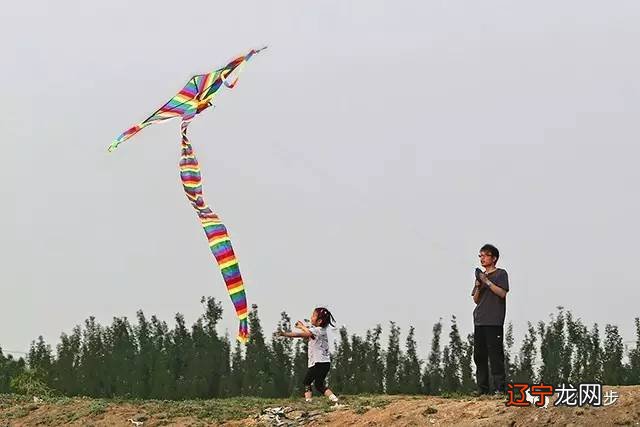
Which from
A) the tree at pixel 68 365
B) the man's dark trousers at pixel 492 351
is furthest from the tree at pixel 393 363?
the man's dark trousers at pixel 492 351

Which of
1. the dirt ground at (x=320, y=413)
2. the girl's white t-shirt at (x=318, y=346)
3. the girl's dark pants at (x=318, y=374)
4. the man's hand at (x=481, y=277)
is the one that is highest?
the man's hand at (x=481, y=277)

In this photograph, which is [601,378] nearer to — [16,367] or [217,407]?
[217,407]

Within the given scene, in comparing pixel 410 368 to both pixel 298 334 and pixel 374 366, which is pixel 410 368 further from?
pixel 298 334

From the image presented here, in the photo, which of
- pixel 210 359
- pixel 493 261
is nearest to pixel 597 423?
pixel 493 261

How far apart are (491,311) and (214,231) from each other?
14.1 ft

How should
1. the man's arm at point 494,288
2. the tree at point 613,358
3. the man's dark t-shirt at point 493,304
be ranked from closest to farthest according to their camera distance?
the man's arm at point 494,288
the man's dark t-shirt at point 493,304
the tree at point 613,358

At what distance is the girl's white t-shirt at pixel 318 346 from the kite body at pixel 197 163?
936 mm

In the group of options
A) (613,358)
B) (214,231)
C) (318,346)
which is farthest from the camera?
(613,358)

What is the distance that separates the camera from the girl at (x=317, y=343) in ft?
44.3

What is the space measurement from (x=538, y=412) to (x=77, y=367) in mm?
14610

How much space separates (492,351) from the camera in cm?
1156

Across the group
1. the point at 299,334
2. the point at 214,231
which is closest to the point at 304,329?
the point at 299,334

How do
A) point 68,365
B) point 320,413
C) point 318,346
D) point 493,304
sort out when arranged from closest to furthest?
1. point 493,304
2. point 320,413
3. point 318,346
4. point 68,365

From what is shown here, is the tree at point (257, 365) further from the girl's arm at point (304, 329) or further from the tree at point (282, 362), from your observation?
the girl's arm at point (304, 329)
